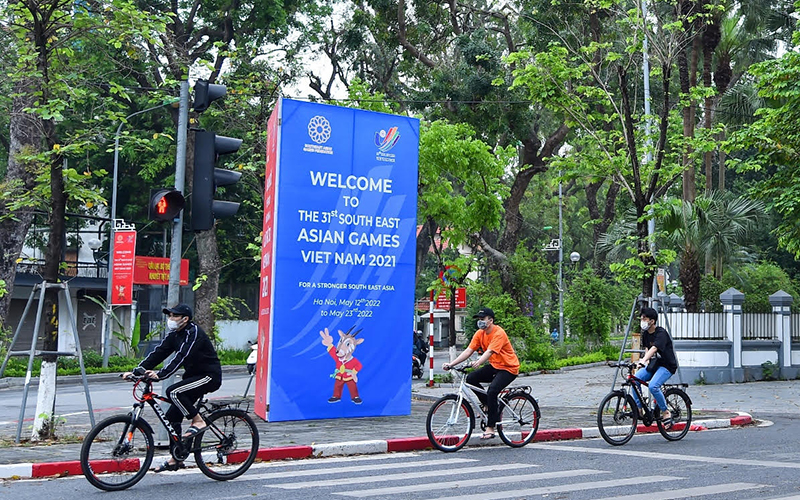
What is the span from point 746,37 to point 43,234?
33409 millimetres

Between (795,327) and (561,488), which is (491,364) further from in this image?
(795,327)

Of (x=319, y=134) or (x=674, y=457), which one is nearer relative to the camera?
(x=674, y=457)

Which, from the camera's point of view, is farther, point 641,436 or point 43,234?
point 43,234

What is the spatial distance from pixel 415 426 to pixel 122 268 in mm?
21034

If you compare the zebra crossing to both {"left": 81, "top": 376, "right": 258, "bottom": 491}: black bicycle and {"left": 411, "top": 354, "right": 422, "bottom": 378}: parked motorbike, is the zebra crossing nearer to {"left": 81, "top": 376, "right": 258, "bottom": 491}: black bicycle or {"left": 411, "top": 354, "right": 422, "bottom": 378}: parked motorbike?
{"left": 81, "top": 376, "right": 258, "bottom": 491}: black bicycle

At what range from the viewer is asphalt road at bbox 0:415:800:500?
8523 millimetres

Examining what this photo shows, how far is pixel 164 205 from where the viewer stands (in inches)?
450

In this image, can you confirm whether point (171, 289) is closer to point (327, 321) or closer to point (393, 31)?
point (327, 321)

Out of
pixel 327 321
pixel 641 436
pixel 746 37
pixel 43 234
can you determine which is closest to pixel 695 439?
pixel 641 436

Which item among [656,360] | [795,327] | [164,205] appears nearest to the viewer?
[164,205]

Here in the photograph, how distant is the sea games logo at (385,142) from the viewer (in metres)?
16.0

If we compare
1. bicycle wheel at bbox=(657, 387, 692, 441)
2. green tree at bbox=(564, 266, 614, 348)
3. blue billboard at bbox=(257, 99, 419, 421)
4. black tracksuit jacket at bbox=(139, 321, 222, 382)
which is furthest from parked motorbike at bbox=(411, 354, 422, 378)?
black tracksuit jacket at bbox=(139, 321, 222, 382)


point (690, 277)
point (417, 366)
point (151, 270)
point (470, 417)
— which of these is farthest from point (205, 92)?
point (151, 270)

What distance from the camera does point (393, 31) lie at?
3431 centimetres
